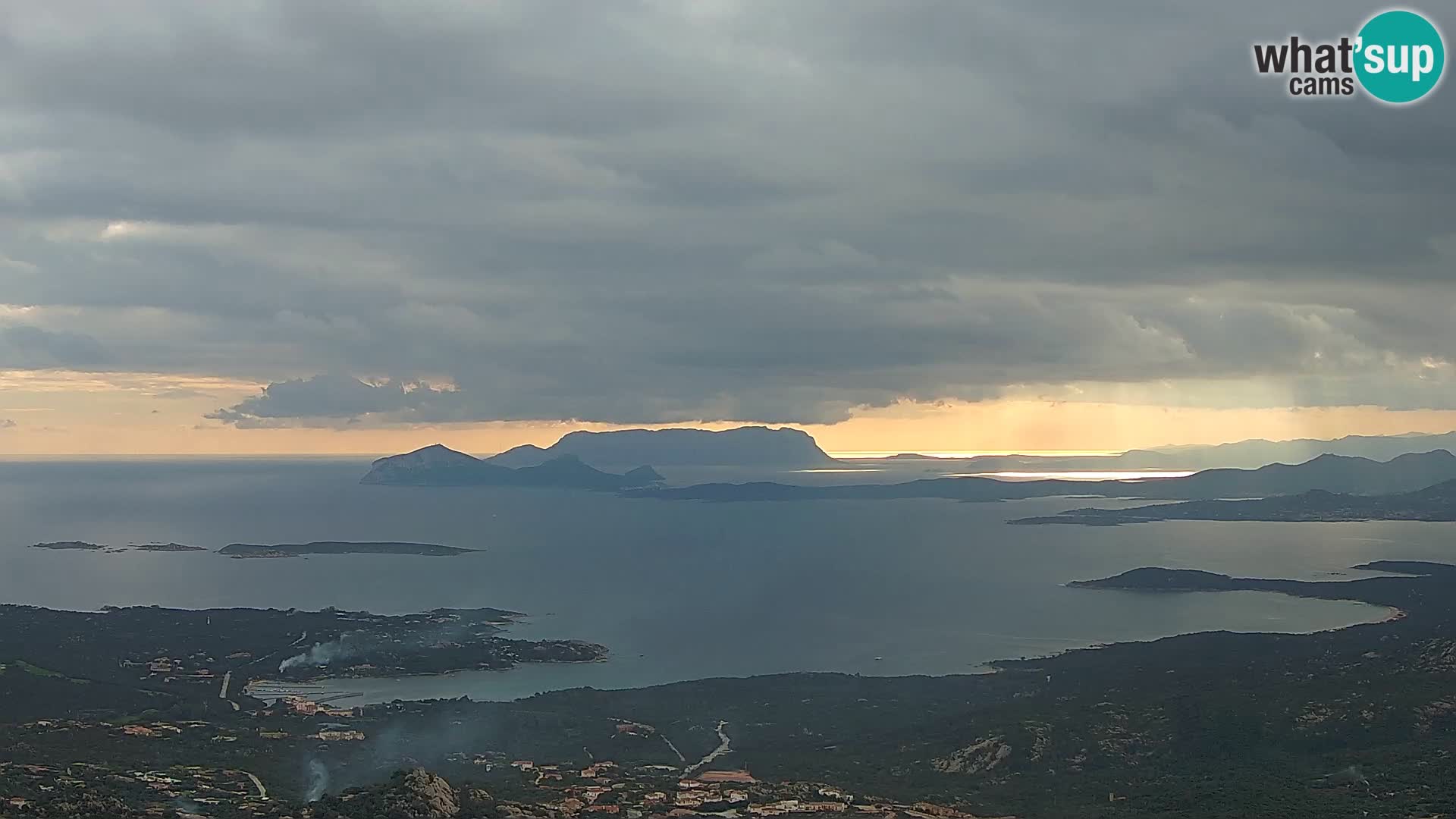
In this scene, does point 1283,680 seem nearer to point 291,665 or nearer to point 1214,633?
point 1214,633

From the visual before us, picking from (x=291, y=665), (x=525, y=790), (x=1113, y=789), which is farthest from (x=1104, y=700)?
(x=291, y=665)

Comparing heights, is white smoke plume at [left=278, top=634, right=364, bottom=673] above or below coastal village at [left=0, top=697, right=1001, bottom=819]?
below

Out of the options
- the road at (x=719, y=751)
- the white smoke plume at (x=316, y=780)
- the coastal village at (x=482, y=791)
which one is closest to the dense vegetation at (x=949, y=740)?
the white smoke plume at (x=316, y=780)

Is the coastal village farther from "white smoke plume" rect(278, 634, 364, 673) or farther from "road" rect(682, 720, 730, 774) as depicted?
"white smoke plume" rect(278, 634, 364, 673)

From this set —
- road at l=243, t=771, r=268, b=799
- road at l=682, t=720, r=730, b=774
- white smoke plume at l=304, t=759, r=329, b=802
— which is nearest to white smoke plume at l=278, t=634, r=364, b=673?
road at l=682, t=720, r=730, b=774

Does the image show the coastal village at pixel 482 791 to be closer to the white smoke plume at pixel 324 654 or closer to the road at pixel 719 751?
the road at pixel 719 751

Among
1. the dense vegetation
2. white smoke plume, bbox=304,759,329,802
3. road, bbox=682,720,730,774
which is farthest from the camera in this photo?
road, bbox=682,720,730,774

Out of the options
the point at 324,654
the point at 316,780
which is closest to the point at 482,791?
the point at 316,780

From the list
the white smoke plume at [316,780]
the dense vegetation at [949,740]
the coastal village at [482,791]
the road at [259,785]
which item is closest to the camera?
the coastal village at [482,791]

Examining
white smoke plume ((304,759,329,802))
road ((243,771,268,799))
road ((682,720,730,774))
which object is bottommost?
Answer: road ((682,720,730,774))

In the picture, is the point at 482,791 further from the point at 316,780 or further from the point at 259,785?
the point at 316,780

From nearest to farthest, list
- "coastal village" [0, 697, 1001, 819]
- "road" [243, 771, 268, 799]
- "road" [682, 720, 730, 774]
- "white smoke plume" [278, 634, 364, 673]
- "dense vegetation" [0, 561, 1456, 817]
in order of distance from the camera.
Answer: "coastal village" [0, 697, 1001, 819]
"road" [243, 771, 268, 799]
"dense vegetation" [0, 561, 1456, 817]
"road" [682, 720, 730, 774]
"white smoke plume" [278, 634, 364, 673]
